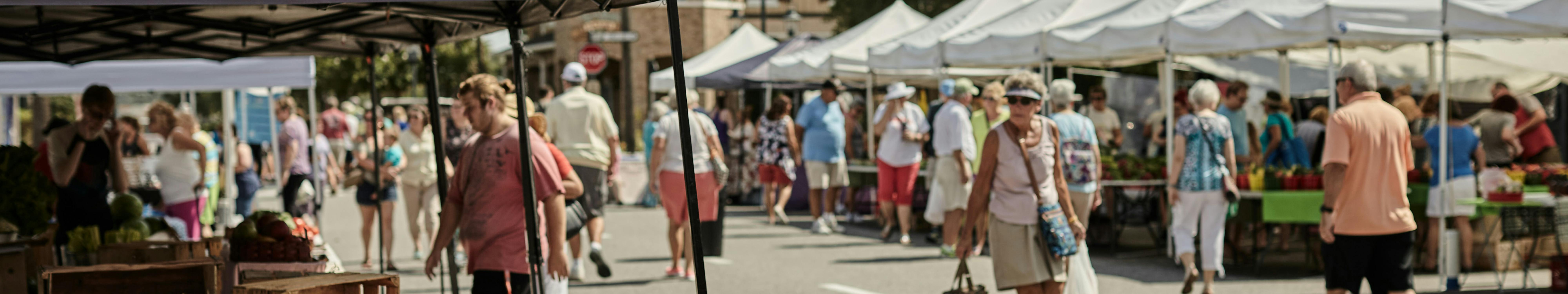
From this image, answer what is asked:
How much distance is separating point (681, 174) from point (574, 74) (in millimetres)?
1020

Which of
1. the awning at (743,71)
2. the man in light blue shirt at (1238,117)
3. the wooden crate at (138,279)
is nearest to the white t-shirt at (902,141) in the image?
the man in light blue shirt at (1238,117)

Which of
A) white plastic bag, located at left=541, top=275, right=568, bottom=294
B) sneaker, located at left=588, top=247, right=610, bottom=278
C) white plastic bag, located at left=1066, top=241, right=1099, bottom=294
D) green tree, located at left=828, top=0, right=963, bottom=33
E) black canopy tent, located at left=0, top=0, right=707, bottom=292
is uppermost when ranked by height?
green tree, located at left=828, top=0, right=963, bottom=33

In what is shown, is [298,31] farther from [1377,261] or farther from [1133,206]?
[1133,206]

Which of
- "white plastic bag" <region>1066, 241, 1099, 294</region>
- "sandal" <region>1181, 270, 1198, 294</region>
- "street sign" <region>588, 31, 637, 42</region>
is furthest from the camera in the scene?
"street sign" <region>588, 31, 637, 42</region>

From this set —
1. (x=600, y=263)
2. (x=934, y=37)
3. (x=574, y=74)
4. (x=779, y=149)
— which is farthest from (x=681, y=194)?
(x=934, y=37)

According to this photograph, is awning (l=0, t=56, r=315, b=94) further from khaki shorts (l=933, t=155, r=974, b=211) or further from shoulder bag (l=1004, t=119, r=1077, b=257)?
shoulder bag (l=1004, t=119, r=1077, b=257)

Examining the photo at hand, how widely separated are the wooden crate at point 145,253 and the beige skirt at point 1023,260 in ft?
10.9

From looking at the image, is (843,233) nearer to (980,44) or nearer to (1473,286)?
(980,44)

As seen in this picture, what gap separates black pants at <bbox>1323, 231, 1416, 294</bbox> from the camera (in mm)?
6434

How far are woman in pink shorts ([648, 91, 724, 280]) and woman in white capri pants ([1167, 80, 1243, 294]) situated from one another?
120 inches

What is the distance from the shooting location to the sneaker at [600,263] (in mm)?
9758

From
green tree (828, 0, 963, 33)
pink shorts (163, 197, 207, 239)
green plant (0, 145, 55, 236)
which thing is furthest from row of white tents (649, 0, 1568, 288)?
green tree (828, 0, 963, 33)

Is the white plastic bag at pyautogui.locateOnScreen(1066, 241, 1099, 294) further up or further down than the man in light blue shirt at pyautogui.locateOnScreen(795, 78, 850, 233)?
further down

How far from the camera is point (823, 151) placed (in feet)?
45.7
